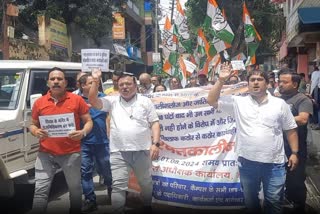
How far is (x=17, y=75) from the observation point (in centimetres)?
623

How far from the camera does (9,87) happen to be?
620 centimetres

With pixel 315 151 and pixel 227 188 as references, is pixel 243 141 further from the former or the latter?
pixel 315 151

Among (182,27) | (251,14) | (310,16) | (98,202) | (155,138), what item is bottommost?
(98,202)

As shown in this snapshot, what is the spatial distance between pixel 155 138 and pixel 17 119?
191 centimetres

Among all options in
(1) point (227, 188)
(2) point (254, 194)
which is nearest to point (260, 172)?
Result: (2) point (254, 194)

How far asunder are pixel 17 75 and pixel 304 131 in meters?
3.69

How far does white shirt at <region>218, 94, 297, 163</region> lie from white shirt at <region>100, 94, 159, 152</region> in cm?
104

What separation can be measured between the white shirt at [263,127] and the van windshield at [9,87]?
3059 mm

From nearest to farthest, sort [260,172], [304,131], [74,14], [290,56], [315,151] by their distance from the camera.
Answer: [260,172]
[304,131]
[315,151]
[74,14]
[290,56]

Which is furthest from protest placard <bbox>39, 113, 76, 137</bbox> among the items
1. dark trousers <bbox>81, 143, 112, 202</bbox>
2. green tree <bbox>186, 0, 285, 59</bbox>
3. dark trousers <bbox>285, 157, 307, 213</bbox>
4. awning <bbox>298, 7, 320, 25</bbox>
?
green tree <bbox>186, 0, 285, 59</bbox>

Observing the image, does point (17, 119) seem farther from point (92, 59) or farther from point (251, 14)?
point (251, 14)

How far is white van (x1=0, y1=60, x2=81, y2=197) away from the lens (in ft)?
18.1

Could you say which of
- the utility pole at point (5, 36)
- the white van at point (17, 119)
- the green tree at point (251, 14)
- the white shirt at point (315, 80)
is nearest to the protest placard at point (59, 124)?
the white van at point (17, 119)

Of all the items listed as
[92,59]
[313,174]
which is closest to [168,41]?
[313,174]
